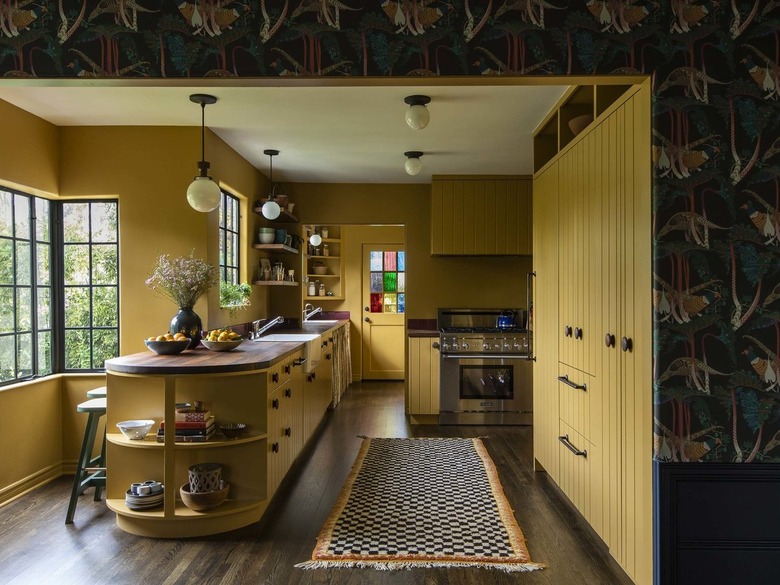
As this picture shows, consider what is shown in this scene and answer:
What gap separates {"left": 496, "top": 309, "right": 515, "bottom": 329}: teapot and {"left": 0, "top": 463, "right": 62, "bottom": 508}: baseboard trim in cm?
410

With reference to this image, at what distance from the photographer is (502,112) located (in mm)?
4035

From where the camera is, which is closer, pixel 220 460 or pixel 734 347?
pixel 734 347

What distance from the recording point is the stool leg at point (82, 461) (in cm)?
333

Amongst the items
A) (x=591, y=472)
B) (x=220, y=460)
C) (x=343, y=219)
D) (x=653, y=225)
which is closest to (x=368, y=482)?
(x=220, y=460)

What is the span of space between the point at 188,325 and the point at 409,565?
6.72ft

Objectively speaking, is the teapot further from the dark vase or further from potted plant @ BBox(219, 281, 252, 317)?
the dark vase

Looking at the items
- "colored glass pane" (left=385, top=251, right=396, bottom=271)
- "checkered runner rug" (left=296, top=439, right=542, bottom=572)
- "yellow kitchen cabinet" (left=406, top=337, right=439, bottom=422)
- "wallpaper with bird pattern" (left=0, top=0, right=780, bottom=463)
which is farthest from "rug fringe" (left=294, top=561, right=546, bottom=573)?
"colored glass pane" (left=385, top=251, right=396, bottom=271)

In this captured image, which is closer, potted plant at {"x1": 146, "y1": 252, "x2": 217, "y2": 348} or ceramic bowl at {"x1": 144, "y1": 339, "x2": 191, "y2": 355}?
ceramic bowl at {"x1": 144, "y1": 339, "x2": 191, "y2": 355}

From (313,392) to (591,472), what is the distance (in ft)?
8.83

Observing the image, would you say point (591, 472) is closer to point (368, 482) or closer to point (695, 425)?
point (695, 425)

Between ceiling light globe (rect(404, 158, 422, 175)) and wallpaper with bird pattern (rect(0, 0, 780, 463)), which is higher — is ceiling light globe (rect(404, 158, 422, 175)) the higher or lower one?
the higher one

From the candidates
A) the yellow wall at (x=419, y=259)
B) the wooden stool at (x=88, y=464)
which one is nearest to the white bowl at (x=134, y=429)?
the wooden stool at (x=88, y=464)

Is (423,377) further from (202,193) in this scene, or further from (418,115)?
(202,193)

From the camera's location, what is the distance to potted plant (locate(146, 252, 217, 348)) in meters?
3.85
